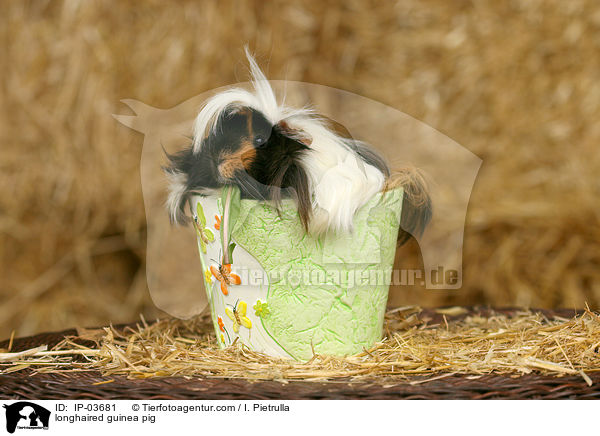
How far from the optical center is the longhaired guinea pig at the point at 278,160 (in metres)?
0.58

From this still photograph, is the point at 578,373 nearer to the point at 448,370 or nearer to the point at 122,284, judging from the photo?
the point at 448,370

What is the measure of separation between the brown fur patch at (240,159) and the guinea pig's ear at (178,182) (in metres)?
0.06

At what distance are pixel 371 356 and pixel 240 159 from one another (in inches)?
8.9

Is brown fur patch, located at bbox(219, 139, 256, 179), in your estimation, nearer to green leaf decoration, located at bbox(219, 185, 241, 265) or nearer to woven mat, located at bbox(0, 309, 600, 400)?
green leaf decoration, located at bbox(219, 185, 241, 265)

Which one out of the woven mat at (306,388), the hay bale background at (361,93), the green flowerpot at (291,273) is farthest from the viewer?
the hay bale background at (361,93)

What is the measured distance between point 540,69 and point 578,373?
631 mm

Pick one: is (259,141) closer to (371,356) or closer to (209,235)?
(209,235)

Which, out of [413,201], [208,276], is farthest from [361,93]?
[208,276]

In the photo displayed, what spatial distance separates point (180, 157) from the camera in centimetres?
64

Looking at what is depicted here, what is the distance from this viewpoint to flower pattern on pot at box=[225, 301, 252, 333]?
63 cm
